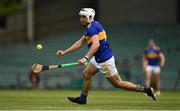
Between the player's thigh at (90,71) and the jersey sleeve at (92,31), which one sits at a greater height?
the jersey sleeve at (92,31)

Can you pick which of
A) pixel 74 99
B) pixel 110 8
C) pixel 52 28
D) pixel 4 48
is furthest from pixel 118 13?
pixel 74 99

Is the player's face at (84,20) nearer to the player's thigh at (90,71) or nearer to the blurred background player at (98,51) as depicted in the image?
the blurred background player at (98,51)

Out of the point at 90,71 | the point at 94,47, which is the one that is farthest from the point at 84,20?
the point at 90,71

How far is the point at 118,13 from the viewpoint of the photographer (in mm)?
45406

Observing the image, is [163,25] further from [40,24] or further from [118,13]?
[40,24]

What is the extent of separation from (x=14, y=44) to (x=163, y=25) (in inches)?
336

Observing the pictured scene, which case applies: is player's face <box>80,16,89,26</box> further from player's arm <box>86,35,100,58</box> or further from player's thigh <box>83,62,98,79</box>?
player's thigh <box>83,62,98,79</box>

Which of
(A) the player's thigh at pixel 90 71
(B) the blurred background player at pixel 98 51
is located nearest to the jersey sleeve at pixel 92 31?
(B) the blurred background player at pixel 98 51

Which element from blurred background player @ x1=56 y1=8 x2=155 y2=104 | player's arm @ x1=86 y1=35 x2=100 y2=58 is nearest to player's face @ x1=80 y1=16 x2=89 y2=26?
blurred background player @ x1=56 y1=8 x2=155 y2=104

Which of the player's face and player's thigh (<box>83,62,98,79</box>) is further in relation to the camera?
player's thigh (<box>83,62,98,79</box>)

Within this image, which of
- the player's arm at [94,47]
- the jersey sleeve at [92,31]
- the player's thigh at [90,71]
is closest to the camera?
the player's arm at [94,47]

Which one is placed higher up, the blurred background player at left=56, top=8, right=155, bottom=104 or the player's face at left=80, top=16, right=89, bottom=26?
the player's face at left=80, top=16, right=89, bottom=26

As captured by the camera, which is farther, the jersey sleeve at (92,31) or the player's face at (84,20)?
the player's face at (84,20)

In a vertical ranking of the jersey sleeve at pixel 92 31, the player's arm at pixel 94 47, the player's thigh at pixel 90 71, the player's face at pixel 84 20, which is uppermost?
the player's face at pixel 84 20
